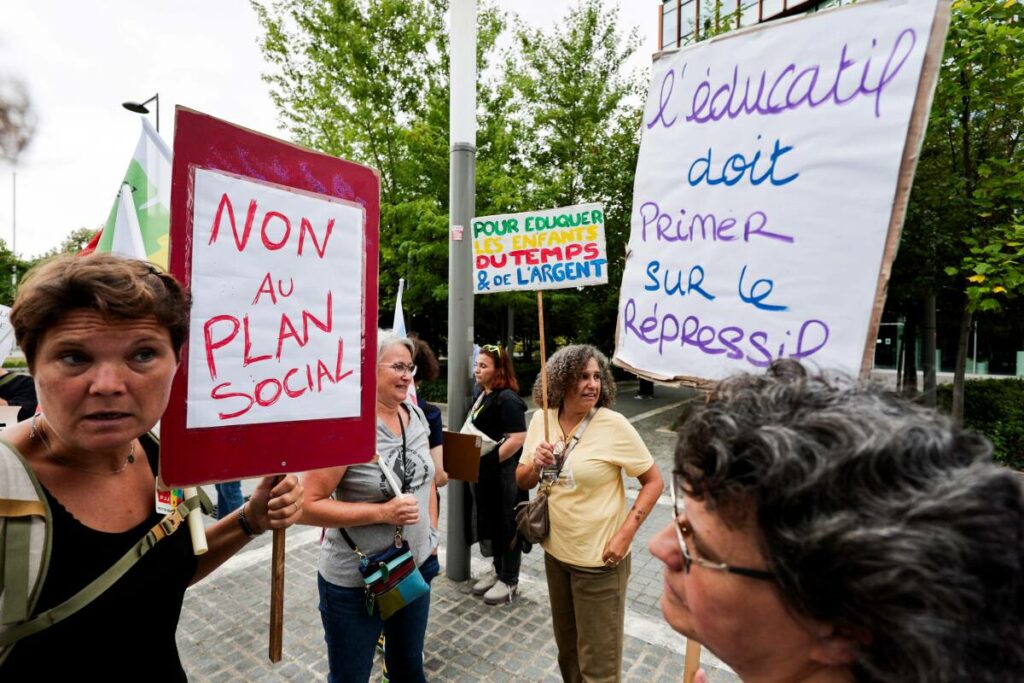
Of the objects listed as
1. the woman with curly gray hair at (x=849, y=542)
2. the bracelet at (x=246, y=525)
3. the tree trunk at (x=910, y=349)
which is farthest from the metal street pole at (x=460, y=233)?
the tree trunk at (x=910, y=349)

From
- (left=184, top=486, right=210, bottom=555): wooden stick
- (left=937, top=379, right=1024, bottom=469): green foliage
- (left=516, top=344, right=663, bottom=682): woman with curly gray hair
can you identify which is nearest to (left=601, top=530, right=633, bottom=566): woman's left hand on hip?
(left=516, top=344, right=663, bottom=682): woman with curly gray hair

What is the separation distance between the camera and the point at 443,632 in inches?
143

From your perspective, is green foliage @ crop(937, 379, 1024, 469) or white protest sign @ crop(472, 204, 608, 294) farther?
green foliage @ crop(937, 379, 1024, 469)

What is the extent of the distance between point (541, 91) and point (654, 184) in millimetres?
13348

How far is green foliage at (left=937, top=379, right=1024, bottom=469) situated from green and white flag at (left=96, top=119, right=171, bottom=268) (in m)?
8.19

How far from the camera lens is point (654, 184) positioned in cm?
167

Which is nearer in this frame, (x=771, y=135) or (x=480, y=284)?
(x=771, y=135)

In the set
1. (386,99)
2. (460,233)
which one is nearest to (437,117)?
(386,99)

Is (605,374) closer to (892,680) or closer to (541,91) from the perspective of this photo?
(892,680)

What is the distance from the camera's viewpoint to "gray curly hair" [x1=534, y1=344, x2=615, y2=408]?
276 centimetres

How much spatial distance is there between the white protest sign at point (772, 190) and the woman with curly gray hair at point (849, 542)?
0.43 m

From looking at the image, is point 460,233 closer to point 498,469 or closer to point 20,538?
point 498,469

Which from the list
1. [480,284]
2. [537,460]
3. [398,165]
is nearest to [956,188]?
[480,284]

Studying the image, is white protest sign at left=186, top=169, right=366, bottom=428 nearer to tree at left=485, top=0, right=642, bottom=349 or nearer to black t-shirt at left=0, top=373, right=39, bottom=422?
black t-shirt at left=0, top=373, right=39, bottom=422
